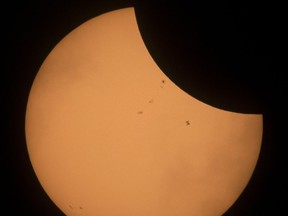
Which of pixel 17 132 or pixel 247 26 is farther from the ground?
pixel 247 26

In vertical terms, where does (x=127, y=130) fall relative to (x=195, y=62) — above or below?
below

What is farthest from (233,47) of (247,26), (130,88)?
(130,88)

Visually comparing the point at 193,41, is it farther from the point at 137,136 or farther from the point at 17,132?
the point at 17,132

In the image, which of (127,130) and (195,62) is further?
(127,130)

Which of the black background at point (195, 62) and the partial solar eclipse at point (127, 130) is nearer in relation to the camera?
the black background at point (195, 62)
